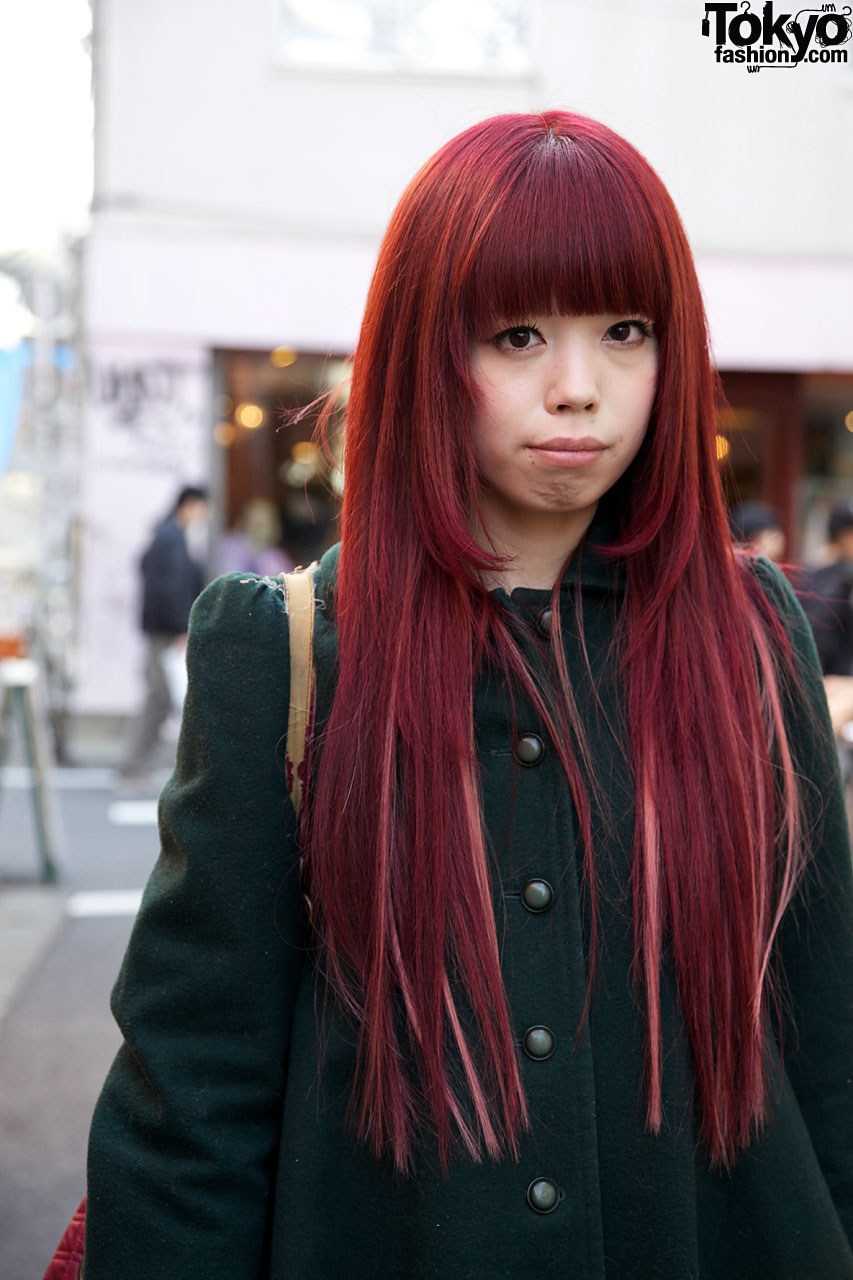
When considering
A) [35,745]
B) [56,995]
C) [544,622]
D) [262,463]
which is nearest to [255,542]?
[262,463]

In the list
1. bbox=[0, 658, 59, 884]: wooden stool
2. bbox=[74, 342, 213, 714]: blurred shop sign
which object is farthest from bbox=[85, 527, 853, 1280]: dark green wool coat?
bbox=[74, 342, 213, 714]: blurred shop sign

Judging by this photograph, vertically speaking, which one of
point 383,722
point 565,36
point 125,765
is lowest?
point 125,765

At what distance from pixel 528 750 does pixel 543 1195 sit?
42 cm

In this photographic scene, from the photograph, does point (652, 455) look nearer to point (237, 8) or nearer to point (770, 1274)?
point (770, 1274)

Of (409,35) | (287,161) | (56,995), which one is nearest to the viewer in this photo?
(56,995)

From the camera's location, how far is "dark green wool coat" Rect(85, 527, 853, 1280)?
124 centimetres

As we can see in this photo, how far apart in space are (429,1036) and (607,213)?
79cm

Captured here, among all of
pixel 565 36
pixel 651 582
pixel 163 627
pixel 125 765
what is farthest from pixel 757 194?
pixel 651 582

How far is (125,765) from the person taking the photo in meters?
8.35

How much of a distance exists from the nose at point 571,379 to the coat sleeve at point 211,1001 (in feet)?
1.18

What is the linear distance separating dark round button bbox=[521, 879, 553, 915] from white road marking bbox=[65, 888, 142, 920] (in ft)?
14.1

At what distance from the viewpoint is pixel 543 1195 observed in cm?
123

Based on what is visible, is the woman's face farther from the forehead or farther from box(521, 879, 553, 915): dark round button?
box(521, 879, 553, 915): dark round button

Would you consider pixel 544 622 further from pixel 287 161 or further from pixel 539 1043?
pixel 287 161
